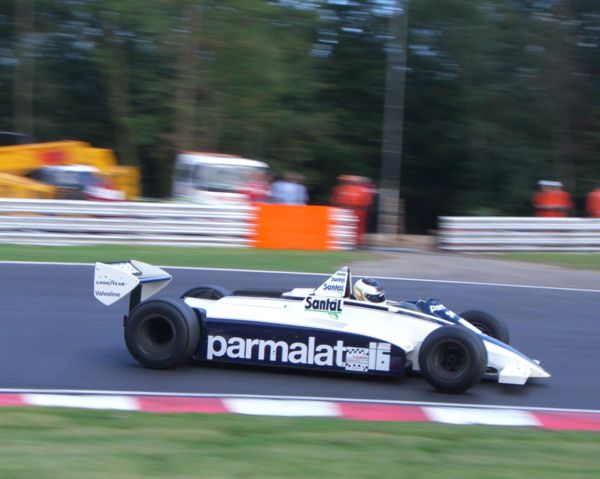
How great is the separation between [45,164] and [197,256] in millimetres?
8095

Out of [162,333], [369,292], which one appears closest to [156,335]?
[162,333]

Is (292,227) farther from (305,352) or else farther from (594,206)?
(305,352)

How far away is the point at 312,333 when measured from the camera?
285 inches

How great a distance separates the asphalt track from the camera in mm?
7062

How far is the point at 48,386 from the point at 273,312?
5.86ft

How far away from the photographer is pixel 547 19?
2661 cm

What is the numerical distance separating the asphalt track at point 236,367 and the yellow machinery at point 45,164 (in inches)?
255

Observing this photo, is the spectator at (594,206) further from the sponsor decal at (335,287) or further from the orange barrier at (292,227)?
the sponsor decal at (335,287)

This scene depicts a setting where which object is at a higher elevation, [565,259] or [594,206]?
[594,206]

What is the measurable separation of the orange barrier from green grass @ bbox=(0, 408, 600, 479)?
30.3 feet

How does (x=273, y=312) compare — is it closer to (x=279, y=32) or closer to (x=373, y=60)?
(x=279, y=32)

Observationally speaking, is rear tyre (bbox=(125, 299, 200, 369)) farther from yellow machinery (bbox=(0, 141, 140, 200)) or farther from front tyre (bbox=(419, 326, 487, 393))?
yellow machinery (bbox=(0, 141, 140, 200))

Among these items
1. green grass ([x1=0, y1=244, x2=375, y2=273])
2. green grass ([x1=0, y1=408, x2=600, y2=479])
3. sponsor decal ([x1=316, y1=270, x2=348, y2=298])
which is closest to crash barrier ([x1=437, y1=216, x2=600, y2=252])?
green grass ([x1=0, y1=244, x2=375, y2=273])

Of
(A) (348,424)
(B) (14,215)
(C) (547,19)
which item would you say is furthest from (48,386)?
(C) (547,19)
